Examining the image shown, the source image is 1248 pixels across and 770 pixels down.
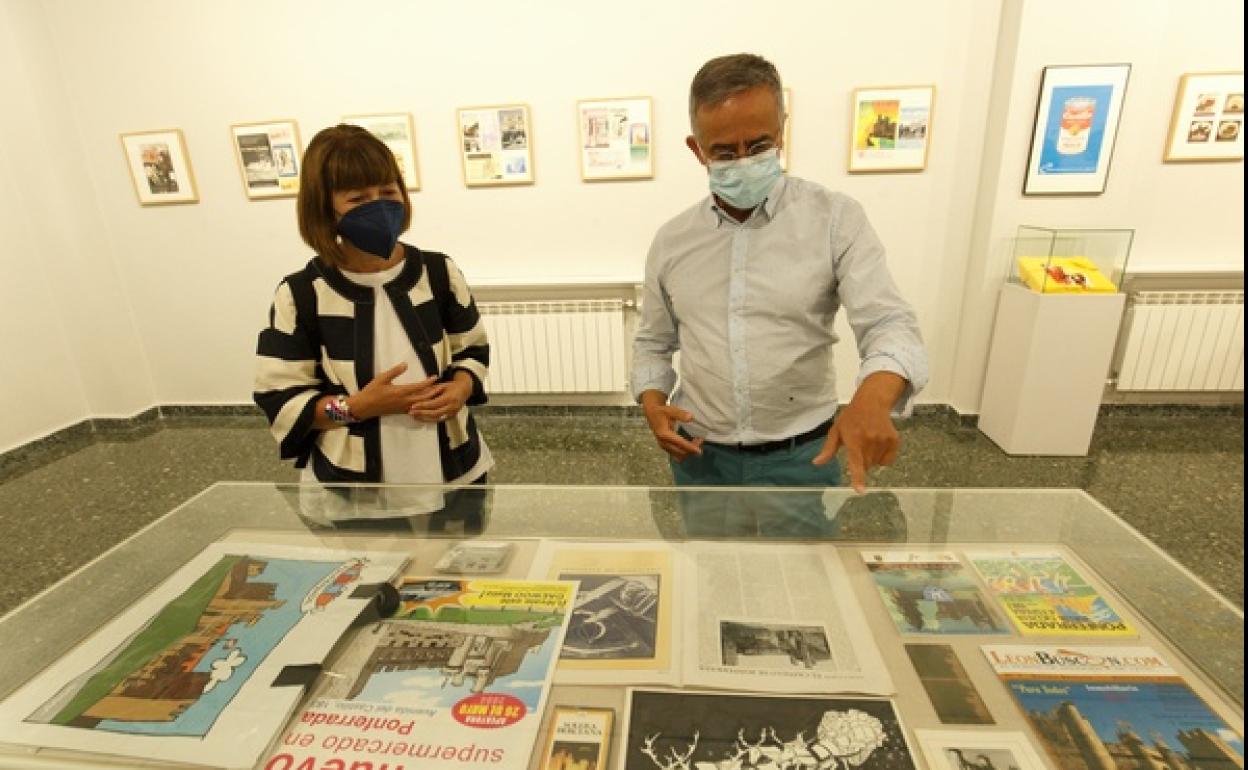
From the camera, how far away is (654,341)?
163 centimetres

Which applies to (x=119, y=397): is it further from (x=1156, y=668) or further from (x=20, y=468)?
(x=1156, y=668)

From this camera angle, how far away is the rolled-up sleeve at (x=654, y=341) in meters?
1.58

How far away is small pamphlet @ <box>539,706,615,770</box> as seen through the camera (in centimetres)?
81

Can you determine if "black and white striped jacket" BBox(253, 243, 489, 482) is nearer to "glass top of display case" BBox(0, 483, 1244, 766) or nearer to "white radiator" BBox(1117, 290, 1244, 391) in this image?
"glass top of display case" BBox(0, 483, 1244, 766)

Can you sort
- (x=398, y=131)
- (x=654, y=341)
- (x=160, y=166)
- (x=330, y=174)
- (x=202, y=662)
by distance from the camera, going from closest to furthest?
1. (x=202, y=662)
2. (x=330, y=174)
3. (x=654, y=341)
4. (x=398, y=131)
5. (x=160, y=166)

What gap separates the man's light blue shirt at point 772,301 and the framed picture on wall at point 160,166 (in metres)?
3.97

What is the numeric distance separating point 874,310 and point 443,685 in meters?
1.04

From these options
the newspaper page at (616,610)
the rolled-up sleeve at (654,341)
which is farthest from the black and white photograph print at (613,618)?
the rolled-up sleeve at (654,341)

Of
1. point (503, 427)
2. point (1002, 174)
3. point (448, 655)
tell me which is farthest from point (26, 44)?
point (1002, 174)

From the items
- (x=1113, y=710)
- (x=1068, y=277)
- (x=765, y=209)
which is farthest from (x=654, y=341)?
(x=1068, y=277)

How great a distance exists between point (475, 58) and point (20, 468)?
3.61 m

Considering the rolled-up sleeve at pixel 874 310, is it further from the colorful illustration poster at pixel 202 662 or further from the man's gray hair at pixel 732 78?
the colorful illustration poster at pixel 202 662

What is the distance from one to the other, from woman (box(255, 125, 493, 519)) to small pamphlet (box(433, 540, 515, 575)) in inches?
5.8

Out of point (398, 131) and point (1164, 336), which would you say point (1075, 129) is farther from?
point (398, 131)
